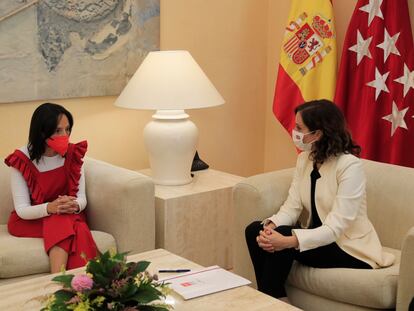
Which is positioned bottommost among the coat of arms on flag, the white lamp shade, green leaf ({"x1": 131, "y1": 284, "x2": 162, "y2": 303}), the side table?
the side table

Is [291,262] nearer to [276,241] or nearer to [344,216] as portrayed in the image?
[276,241]

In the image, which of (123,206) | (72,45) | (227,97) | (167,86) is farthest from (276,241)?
(227,97)

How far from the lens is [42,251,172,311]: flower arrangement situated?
1.71m

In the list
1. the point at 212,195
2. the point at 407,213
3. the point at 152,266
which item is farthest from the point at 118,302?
the point at 212,195

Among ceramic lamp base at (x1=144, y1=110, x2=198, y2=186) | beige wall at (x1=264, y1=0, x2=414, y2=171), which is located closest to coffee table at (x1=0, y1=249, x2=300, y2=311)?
ceramic lamp base at (x1=144, y1=110, x2=198, y2=186)

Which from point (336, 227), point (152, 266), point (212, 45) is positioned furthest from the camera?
point (212, 45)

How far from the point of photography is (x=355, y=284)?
2.53 m

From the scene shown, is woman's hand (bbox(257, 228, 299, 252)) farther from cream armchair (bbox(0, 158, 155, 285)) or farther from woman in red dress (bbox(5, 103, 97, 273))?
woman in red dress (bbox(5, 103, 97, 273))

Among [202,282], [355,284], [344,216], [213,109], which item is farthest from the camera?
[213,109]

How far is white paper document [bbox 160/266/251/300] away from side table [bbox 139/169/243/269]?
991 mm

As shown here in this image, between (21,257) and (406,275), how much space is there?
1.54 metres

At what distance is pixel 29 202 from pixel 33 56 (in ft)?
2.77

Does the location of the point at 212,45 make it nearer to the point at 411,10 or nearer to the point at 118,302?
the point at 411,10

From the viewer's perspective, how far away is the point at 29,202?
3016 millimetres
